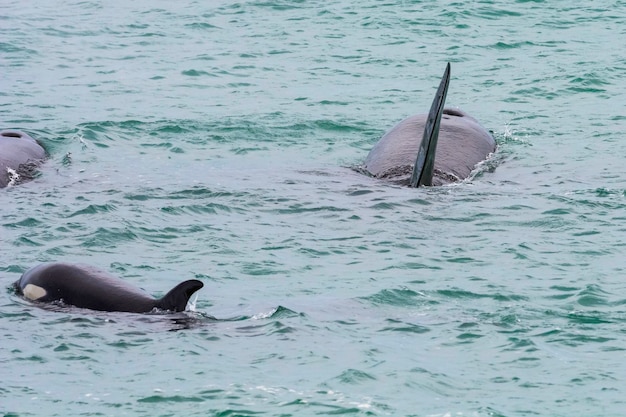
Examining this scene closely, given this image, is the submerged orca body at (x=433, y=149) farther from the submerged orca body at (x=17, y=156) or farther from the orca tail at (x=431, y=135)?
the submerged orca body at (x=17, y=156)

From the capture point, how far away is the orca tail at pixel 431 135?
1845 cm

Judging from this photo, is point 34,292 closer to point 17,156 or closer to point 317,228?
point 317,228

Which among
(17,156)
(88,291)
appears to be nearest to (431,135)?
(88,291)

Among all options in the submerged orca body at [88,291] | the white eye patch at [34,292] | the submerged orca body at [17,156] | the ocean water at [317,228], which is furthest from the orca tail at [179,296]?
the submerged orca body at [17,156]

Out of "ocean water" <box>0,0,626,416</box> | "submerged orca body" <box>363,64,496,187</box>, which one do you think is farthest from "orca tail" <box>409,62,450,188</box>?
"ocean water" <box>0,0,626,416</box>

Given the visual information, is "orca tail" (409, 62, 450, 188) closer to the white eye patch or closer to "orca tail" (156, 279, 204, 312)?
"orca tail" (156, 279, 204, 312)

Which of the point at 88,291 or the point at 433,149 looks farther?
the point at 433,149

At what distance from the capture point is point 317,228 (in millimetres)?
17359

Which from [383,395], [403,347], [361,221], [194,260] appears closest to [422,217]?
[361,221]

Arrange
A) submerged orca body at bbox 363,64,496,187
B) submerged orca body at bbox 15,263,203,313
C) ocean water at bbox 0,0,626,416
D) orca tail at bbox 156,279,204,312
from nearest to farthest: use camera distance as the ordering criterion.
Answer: ocean water at bbox 0,0,626,416, orca tail at bbox 156,279,204,312, submerged orca body at bbox 15,263,203,313, submerged orca body at bbox 363,64,496,187

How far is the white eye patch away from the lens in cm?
1381

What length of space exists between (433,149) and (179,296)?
7.00m

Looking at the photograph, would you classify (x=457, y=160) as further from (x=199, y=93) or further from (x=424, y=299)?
(x=199, y=93)

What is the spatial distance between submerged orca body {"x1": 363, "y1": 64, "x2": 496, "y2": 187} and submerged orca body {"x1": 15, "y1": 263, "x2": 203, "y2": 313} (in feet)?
21.3
